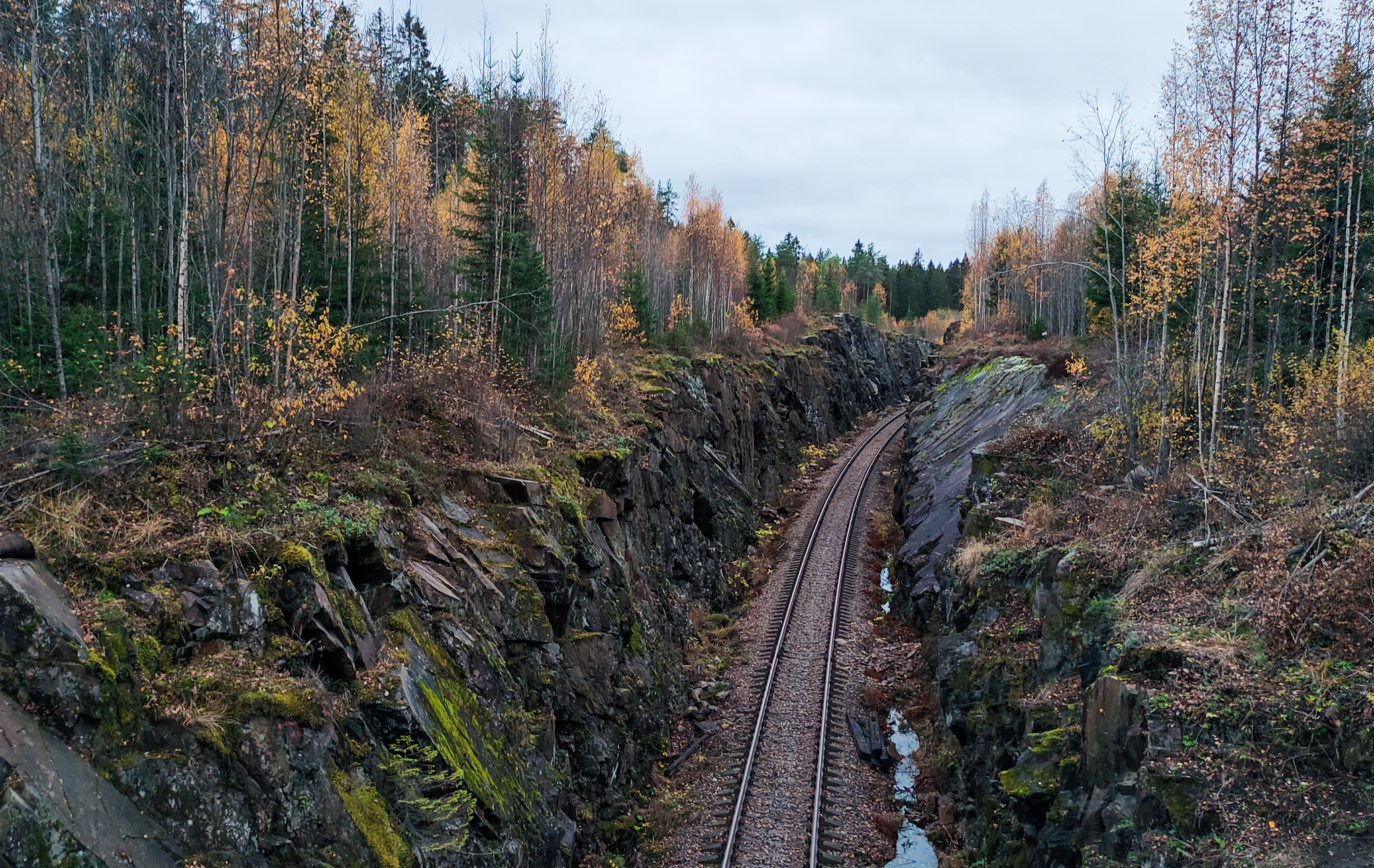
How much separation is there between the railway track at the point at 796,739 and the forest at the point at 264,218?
9387 mm

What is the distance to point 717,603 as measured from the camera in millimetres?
21266

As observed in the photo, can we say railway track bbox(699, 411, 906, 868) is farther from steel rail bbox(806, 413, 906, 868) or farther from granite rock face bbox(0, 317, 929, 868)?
granite rock face bbox(0, 317, 929, 868)

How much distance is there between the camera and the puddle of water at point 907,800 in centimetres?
1134

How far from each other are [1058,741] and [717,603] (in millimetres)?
12336

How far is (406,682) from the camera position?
26.0 ft

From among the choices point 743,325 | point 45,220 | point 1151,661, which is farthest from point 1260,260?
point 743,325

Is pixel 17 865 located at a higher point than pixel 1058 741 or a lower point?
higher

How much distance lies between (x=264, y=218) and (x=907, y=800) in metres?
19.3

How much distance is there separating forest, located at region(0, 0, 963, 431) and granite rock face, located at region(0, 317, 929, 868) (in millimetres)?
2794

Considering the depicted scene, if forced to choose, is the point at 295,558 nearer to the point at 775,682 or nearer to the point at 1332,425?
the point at 775,682

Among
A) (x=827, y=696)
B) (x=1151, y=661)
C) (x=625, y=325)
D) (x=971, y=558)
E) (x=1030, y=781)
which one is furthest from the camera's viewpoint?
(x=625, y=325)

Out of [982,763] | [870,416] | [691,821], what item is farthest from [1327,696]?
[870,416]

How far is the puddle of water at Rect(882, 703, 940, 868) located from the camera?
1134cm

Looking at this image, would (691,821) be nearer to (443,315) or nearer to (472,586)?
(472,586)
